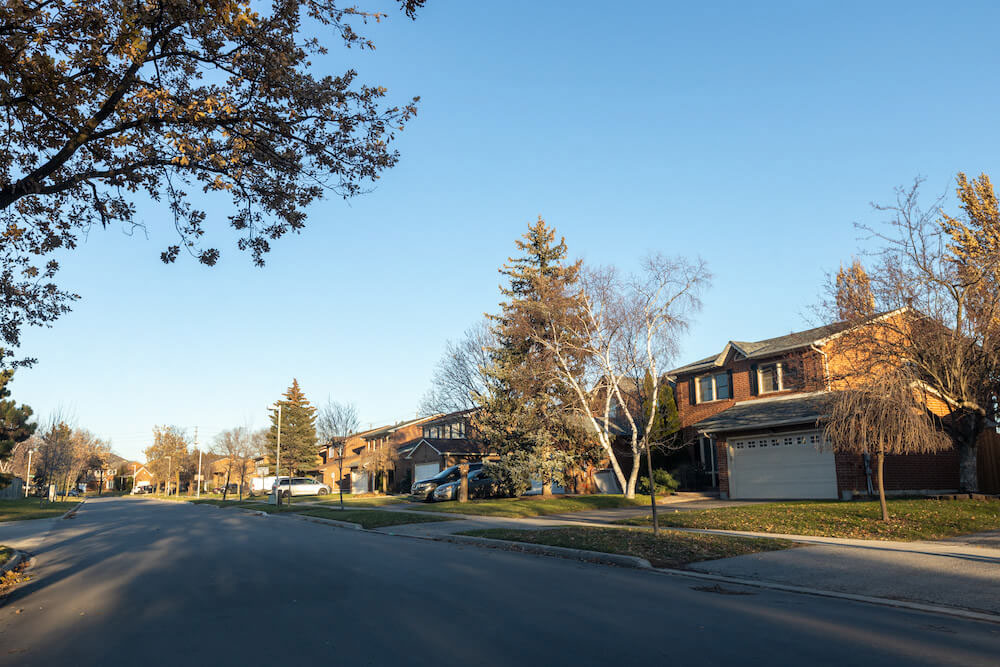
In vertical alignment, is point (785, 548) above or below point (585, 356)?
below

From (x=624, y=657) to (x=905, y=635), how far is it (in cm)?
313

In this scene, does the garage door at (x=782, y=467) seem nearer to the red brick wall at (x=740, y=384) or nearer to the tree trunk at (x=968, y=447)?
the red brick wall at (x=740, y=384)

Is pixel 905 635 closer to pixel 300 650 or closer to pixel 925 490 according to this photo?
pixel 300 650

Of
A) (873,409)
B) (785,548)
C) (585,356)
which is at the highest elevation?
(585,356)

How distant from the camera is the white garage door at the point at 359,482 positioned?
183 feet

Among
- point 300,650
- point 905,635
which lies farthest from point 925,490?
point 300,650

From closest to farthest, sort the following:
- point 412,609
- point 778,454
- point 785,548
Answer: point 412,609, point 785,548, point 778,454

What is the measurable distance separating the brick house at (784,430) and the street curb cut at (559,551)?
10181 mm

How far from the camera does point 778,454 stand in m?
26.7

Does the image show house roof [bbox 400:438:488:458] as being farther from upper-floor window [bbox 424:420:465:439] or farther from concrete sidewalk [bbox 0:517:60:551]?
concrete sidewalk [bbox 0:517:60:551]

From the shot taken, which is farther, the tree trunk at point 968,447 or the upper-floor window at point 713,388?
the upper-floor window at point 713,388

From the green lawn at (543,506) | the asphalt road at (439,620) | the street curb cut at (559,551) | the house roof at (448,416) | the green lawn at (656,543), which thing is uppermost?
the house roof at (448,416)

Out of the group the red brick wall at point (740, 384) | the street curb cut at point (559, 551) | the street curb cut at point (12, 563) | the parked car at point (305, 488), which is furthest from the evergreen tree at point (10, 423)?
the red brick wall at point (740, 384)

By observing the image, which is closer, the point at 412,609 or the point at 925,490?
the point at 412,609
